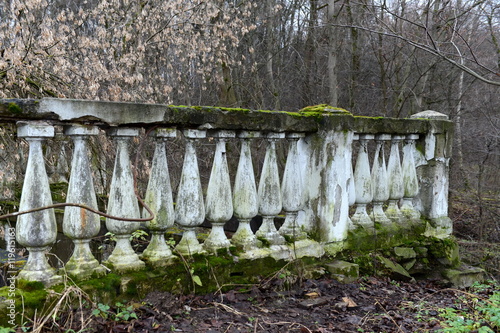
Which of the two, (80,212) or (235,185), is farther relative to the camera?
(235,185)

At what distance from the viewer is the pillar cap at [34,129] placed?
8.14 feet

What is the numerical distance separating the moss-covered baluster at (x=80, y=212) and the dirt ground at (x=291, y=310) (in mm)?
303

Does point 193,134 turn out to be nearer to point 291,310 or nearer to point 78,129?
point 78,129

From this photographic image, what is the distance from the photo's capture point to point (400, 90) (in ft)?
36.4

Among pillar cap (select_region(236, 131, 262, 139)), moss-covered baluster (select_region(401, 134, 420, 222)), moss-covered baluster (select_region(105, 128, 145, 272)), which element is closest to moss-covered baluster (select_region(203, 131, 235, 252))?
pillar cap (select_region(236, 131, 262, 139))

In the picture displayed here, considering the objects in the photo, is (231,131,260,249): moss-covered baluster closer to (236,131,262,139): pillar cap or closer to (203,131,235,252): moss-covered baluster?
(236,131,262,139): pillar cap

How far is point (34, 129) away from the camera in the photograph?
249 centimetres

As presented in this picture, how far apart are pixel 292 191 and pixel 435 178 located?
6.47 ft

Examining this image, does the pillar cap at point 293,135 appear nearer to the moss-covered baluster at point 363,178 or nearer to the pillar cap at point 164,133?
the moss-covered baluster at point 363,178

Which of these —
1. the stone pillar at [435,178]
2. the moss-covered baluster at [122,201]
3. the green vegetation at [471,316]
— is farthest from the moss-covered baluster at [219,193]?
the stone pillar at [435,178]

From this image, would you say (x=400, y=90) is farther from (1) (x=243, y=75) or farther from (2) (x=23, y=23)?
(2) (x=23, y=23)

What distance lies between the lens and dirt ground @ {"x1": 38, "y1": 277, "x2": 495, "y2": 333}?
2.71m

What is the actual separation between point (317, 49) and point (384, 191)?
9703 mm

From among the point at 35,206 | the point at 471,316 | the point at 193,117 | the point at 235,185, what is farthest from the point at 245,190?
the point at 471,316
